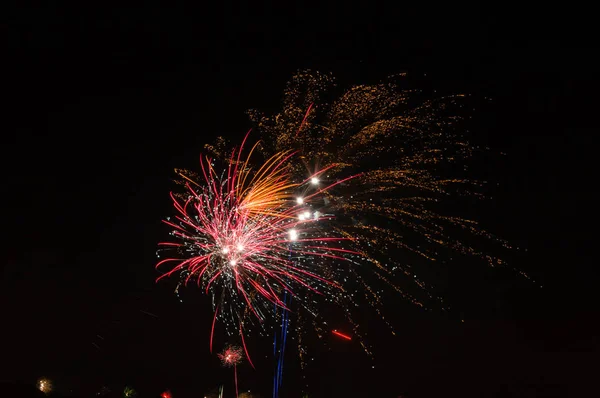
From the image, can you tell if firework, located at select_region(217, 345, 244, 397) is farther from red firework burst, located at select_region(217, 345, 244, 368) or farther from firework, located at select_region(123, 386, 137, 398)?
firework, located at select_region(123, 386, 137, 398)

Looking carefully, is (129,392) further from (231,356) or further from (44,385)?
(231,356)

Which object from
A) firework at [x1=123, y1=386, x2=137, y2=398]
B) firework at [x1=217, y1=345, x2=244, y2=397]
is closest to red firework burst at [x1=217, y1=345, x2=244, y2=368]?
firework at [x1=217, y1=345, x2=244, y2=397]

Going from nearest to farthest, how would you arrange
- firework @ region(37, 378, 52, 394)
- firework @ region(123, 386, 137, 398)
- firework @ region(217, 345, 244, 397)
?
firework @ region(37, 378, 52, 394), firework @ region(123, 386, 137, 398), firework @ region(217, 345, 244, 397)

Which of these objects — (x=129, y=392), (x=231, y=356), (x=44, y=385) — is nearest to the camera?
(x=44, y=385)

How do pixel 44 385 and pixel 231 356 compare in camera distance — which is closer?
pixel 44 385

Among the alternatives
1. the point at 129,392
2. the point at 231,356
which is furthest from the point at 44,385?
the point at 231,356

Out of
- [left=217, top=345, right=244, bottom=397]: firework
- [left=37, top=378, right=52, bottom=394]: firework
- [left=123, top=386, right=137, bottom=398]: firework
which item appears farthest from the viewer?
[left=217, top=345, right=244, bottom=397]: firework

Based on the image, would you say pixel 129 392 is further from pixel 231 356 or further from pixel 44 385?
Answer: pixel 231 356

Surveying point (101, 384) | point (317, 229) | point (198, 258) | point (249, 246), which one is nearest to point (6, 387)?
point (101, 384)

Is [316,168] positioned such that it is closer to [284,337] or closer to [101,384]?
[284,337]

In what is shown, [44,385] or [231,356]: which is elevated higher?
[231,356]

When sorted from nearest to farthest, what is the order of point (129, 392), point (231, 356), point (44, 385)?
point (44, 385), point (129, 392), point (231, 356)
